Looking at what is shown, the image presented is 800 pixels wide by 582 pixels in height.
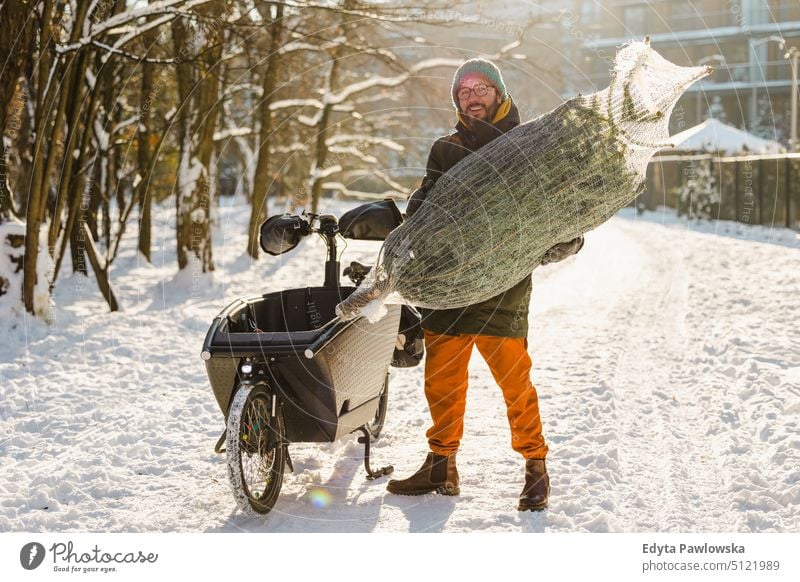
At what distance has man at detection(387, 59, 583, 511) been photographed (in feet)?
13.0

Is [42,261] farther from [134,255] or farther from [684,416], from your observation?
[134,255]

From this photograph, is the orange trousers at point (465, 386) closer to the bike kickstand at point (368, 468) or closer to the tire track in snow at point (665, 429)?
the bike kickstand at point (368, 468)

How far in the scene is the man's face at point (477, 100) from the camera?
3.92m

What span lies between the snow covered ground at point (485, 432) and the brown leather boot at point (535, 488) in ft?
Answer: 0.19

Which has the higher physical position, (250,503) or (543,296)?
(250,503)

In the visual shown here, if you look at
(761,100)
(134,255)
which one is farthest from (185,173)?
(761,100)

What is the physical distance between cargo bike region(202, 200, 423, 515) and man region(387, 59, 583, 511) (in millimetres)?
274

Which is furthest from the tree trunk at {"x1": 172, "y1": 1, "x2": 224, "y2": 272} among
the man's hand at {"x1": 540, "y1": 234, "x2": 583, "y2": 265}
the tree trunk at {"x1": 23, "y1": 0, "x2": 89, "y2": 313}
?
the man's hand at {"x1": 540, "y1": 234, "x2": 583, "y2": 265}

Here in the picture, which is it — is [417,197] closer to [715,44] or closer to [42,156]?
[42,156]

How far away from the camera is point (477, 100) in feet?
13.0

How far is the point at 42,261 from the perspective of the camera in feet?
28.2

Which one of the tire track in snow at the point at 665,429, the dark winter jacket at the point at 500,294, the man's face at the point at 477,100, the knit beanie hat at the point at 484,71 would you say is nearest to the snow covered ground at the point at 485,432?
the tire track in snow at the point at 665,429

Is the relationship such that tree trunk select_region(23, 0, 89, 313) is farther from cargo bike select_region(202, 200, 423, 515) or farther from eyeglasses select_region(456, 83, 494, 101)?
eyeglasses select_region(456, 83, 494, 101)
